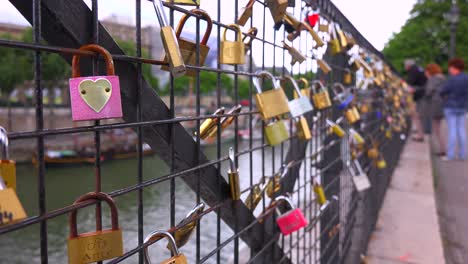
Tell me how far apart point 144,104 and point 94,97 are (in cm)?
22

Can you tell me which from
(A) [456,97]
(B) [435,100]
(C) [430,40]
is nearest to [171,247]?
(A) [456,97]

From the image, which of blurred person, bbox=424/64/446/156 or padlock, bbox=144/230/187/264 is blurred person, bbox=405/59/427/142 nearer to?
blurred person, bbox=424/64/446/156

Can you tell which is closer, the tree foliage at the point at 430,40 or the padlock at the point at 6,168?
the padlock at the point at 6,168

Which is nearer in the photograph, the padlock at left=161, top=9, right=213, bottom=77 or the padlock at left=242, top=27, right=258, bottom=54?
the padlock at left=161, top=9, right=213, bottom=77

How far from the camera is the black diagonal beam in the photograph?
0.59 metres

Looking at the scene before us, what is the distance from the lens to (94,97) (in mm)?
528

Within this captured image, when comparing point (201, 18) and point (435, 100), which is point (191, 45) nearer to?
point (201, 18)

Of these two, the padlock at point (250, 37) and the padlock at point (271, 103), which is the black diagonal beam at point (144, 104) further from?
the padlock at point (250, 37)

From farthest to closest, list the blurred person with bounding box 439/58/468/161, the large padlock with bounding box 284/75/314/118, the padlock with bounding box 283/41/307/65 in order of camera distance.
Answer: the blurred person with bounding box 439/58/468/161 < the padlock with bounding box 283/41/307/65 < the large padlock with bounding box 284/75/314/118

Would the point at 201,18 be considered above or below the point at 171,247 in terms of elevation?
above

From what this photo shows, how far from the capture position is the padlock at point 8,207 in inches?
17.3

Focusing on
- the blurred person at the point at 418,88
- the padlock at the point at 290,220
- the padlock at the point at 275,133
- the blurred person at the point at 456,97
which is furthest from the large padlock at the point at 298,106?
the blurred person at the point at 418,88

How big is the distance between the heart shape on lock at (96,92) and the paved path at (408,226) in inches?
94.9

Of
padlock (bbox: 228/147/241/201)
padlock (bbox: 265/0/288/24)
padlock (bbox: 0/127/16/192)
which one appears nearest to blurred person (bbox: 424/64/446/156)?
padlock (bbox: 265/0/288/24)
